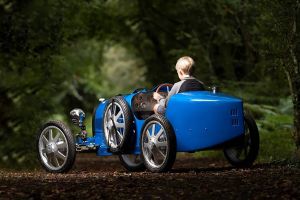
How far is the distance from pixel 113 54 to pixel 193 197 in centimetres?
3370

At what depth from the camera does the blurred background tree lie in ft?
45.5

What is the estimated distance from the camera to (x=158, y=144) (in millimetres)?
9992

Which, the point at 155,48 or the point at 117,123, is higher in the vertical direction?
the point at 155,48

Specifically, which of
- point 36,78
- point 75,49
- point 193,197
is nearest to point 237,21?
point 36,78

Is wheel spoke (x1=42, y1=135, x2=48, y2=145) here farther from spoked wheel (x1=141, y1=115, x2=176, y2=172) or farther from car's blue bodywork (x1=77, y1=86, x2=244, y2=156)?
car's blue bodywork (x1=77, y1=86, x2=244, y2=156)

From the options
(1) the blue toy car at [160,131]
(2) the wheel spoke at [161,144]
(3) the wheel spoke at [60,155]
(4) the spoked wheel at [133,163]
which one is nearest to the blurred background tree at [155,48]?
(1) the blue toy car at [160,131]

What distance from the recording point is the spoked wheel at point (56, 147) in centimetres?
1072

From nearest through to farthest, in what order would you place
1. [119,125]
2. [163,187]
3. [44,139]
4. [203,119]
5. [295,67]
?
[163,187], [203,119], [119,125], [44,139], [295,67]

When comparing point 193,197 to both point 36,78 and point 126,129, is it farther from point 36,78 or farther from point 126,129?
point 36,78

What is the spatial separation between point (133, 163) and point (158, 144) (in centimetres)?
189

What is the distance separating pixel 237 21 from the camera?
786 inches

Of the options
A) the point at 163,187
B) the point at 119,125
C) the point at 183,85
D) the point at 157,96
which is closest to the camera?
the point at 163,187

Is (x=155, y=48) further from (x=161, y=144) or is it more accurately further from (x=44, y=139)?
(x=161, y=144)

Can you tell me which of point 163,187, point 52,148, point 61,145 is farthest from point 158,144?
point 163,187
